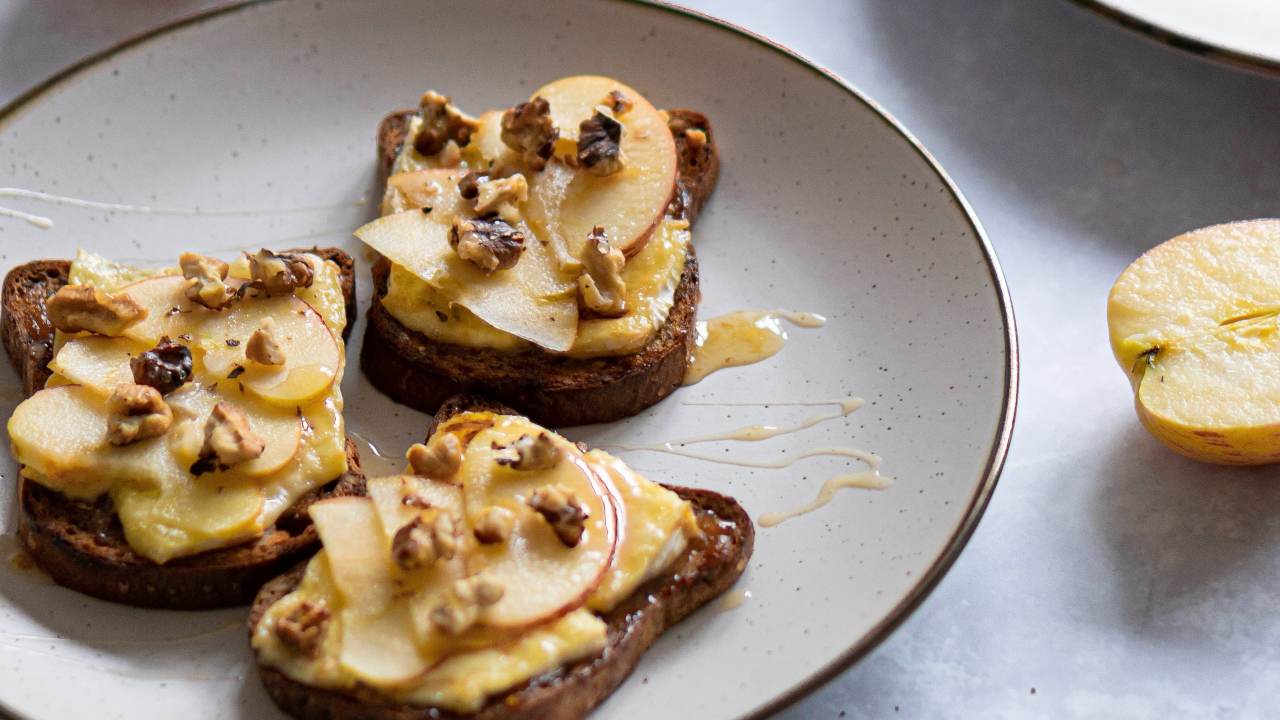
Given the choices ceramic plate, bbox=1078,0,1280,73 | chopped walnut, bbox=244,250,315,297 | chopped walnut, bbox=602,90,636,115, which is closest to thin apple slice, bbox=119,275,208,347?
chopped walnut, bbox=244,250,315,297

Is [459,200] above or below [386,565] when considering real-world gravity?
above

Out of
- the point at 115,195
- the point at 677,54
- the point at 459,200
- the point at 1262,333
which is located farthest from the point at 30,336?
the point at 1262,333

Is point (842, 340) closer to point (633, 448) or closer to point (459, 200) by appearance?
point (633, 448)

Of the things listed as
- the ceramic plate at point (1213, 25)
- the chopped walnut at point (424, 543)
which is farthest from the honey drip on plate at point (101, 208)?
the ceramic plate at point (1213, 25)

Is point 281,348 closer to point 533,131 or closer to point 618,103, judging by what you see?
point 533,131

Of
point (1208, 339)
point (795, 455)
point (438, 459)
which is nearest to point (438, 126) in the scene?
point (438, 459)

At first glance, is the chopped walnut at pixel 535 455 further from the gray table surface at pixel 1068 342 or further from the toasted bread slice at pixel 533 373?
the gray table surface at pixel 1068 342
